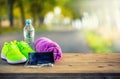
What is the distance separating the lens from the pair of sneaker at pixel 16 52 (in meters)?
1.43

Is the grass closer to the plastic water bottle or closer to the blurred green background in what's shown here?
the blurred green background

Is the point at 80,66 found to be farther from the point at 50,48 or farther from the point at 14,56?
the point at 14,56

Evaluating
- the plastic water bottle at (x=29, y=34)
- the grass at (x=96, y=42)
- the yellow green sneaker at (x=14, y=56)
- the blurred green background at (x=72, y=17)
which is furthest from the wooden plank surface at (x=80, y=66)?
the grass at (x=96, y=42)

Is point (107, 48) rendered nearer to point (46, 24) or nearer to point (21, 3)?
point (46, 24)

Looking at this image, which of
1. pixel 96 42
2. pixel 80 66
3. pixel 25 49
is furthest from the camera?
pixel 96 42

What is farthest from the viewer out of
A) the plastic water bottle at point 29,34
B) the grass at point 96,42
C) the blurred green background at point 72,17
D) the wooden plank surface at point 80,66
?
the grass at point 96,42

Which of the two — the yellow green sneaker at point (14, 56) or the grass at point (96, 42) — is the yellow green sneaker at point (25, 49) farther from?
the grass at point (96, 42)

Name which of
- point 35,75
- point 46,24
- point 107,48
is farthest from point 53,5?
point 35,75

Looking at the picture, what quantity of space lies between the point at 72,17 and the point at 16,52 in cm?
267

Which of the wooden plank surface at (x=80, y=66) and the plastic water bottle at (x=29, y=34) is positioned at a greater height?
the plastic water bottle at (x=29, y=34)

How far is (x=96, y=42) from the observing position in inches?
171

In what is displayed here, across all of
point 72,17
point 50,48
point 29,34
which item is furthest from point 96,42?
point 50,48

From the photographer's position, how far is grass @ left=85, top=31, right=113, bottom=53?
13.8 feet

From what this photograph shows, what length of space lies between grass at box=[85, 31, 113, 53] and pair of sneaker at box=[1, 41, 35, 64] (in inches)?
105
